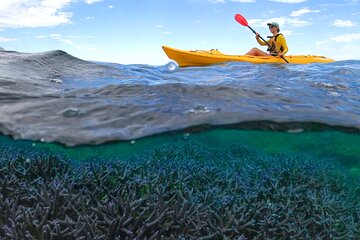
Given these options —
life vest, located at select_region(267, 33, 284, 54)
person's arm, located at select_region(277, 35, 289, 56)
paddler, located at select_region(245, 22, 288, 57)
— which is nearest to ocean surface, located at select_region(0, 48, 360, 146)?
paddler, located at select_region(245, 22, 288, 57)

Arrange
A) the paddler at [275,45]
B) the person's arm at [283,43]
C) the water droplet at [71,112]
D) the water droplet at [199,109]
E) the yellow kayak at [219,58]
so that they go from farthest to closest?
the person's arm at [283,43], the paddler at [275,45], the yellow kayak at [219,58], the water droplet at [199,109], the water droplet at [71,112]

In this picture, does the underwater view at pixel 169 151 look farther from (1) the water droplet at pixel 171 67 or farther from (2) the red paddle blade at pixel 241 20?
(2) the red paddle blade at pixel 241 20

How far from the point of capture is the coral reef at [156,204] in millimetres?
4559

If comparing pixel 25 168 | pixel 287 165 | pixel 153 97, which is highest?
pixel 153 97

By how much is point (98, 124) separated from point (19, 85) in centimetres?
199

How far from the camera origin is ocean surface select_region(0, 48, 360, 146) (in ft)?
28.3

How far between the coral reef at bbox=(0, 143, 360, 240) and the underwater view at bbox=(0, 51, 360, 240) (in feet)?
0.07

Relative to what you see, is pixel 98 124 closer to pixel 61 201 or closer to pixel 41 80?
pixel 41 80

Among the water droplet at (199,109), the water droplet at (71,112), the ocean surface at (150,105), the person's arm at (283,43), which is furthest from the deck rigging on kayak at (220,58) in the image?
the water droplet at (71,112)

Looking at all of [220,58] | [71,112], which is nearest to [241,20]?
[220,58]

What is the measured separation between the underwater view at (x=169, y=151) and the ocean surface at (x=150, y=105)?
0.03 m

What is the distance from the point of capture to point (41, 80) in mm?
9703

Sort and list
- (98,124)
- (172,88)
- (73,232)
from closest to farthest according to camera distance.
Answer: (73,232)
(98,124)
(172,88)

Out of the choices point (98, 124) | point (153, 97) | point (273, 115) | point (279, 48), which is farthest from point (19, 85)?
point (279, 48)
